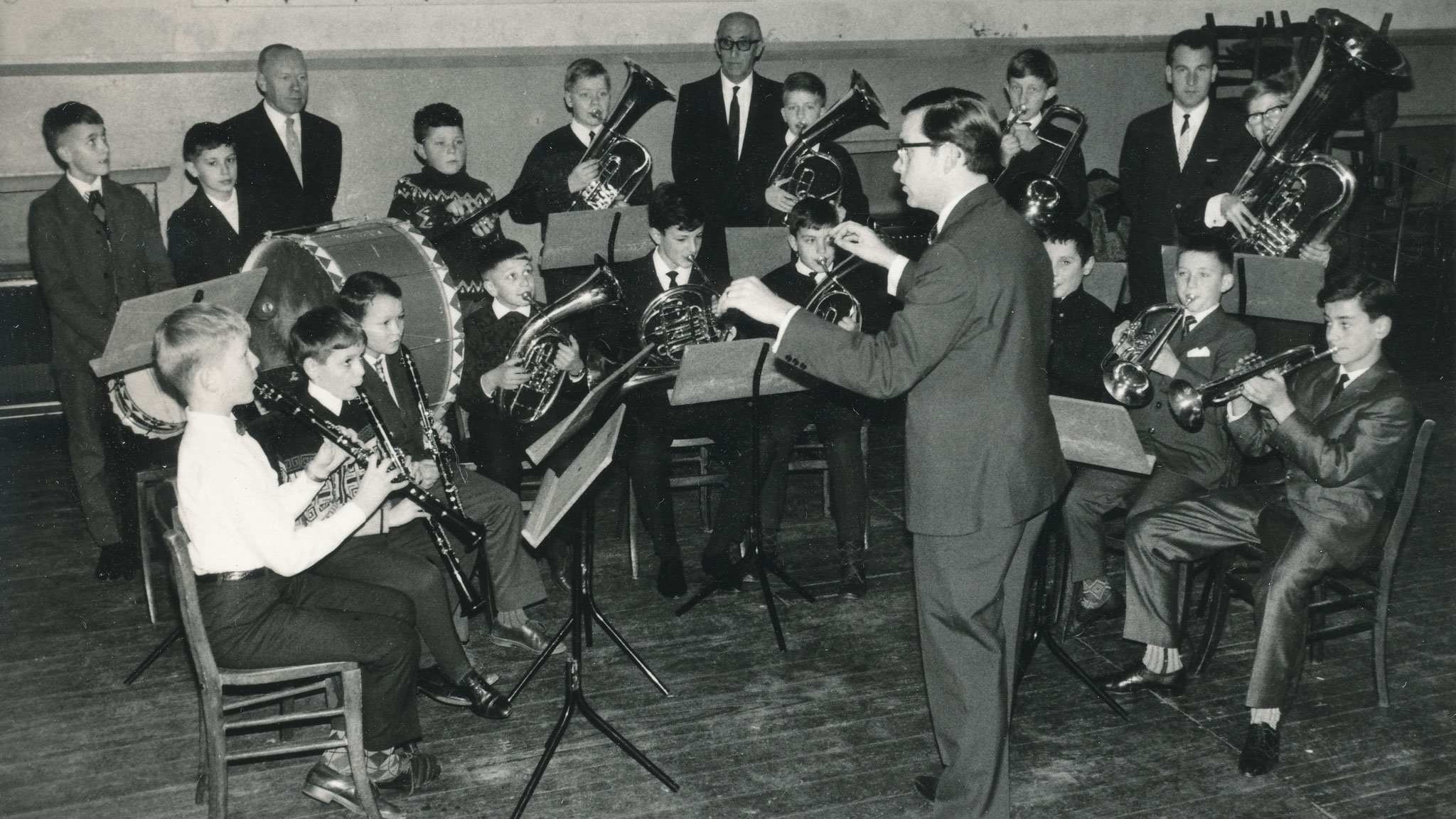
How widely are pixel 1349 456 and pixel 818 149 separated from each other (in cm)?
276

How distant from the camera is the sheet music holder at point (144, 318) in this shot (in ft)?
12.8

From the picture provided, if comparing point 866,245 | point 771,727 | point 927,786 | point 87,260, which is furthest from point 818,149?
point 87,260

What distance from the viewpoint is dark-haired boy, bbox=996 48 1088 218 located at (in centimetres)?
548

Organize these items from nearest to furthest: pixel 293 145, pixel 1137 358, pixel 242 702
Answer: pixel 242 702, pixel 1137 358, pixel 293 145

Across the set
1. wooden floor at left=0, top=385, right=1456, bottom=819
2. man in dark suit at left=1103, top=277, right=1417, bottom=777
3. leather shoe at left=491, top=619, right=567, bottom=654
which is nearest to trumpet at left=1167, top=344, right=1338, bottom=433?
man in dark suit at left=1103, top=277, right=1417, bottom=777

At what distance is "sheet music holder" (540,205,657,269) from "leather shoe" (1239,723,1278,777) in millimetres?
3026

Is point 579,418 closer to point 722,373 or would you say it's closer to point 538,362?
point 722,373

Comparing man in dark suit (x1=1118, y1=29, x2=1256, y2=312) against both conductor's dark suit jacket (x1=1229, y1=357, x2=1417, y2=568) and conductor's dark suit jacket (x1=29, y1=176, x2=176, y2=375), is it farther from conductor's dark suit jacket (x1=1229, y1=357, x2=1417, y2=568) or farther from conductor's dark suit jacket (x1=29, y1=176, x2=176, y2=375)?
conductor's dark suit jacket (x1=29, y1=176, x2=176, y2=375)

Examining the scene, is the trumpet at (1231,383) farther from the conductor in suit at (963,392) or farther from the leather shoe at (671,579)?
the leather shoe at (671,579)

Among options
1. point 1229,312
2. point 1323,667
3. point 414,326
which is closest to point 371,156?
point 414,326

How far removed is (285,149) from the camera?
231 inches

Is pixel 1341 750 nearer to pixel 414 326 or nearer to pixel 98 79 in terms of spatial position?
pixel 414 326

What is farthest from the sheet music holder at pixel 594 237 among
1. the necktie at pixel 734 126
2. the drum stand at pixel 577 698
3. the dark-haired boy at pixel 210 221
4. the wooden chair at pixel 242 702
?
the wooden chair at pixel 242 702

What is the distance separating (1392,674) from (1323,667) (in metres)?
0.21
